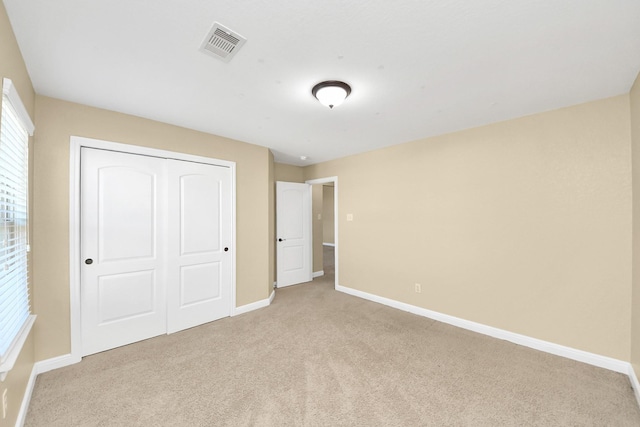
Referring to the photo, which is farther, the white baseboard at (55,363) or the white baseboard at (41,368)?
the white baseboard at (55,363)

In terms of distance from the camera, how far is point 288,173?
5082 millimetres

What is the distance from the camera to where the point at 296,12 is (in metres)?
1.34

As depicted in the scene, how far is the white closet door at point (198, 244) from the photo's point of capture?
3.02m

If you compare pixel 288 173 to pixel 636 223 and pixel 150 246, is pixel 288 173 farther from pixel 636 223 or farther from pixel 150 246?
pixel 636 223

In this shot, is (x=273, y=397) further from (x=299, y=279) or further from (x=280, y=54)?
(x=299, y=279)

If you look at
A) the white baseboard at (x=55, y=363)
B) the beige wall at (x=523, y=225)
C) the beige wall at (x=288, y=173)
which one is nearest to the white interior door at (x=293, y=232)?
the beige wall at (x=288, y=173)

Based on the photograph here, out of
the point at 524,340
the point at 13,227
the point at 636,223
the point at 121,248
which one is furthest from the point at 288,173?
the point at 636,223

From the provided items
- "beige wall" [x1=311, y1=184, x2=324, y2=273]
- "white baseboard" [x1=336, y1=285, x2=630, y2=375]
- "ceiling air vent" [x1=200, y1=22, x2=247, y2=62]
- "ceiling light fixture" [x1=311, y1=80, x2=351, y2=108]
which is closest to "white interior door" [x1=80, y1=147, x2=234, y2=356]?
"ceiling air vent" [x1=200, y1=22, x2=247, y2=62]

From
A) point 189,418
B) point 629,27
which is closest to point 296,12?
point 629,27

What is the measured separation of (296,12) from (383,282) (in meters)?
3.60

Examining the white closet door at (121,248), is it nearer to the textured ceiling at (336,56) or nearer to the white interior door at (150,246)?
the white interior door at (150,246)

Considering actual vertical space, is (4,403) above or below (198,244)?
below

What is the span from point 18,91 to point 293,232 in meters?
3.79

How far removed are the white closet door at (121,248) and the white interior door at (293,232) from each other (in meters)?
2.14
